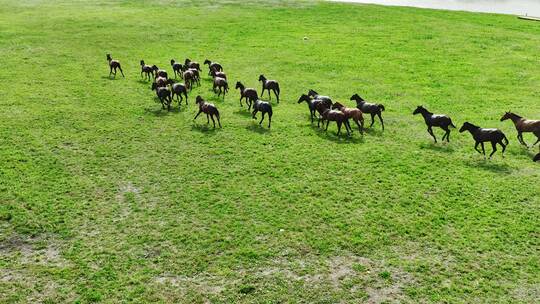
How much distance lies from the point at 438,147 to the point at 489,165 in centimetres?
217

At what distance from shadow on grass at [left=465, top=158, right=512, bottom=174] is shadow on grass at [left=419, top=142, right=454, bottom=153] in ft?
3.77

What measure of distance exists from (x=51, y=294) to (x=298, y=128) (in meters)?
12.5

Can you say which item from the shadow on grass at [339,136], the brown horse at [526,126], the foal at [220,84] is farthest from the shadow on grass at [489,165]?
the foal at [220,84]

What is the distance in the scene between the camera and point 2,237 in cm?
Answer: 1255

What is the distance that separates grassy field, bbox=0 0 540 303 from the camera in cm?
1111

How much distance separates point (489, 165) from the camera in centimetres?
1691

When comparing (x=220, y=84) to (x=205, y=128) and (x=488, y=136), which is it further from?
(x=488, y=136)

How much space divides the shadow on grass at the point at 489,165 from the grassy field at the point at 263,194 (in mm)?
92

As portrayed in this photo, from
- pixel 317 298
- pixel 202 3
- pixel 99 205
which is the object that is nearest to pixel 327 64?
pixel 99 205

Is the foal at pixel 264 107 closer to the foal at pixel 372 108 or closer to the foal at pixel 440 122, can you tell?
the foal at pixel 372 108

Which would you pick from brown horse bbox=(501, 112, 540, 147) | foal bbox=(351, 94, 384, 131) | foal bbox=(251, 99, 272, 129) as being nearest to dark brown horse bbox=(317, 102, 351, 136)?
foal bbox=(351, 94, 384, 131)

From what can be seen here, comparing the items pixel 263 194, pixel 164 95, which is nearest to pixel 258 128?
pixel 164 95

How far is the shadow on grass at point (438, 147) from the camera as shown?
1825 cm

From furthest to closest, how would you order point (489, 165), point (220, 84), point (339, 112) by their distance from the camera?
point (220, 84)
point (339, 112)
point (489, 165)
